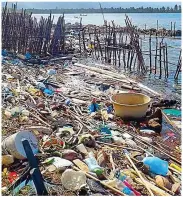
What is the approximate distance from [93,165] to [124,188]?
0.79 m

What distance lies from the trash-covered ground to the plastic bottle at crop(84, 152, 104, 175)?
17 mm

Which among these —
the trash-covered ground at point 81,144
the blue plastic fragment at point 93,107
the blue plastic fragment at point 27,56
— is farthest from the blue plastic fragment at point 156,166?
the blue plastic fragment at point 27,56

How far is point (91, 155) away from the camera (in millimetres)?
6062

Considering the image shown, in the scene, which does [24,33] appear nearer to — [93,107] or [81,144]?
[93,107]

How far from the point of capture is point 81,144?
6430 millimetres

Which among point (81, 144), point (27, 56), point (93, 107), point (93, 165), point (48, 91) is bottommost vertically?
point (93, 165)

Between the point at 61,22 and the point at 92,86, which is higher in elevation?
the point at 61,22

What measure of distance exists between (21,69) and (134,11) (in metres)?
130

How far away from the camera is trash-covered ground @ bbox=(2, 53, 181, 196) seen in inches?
193

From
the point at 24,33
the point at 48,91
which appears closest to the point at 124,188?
the point at 48,91

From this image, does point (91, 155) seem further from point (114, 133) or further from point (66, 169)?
point (114, 133)

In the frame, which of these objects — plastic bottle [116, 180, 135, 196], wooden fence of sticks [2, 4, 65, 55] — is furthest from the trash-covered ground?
wooden fence of sticks [2, 4, 65, 55]

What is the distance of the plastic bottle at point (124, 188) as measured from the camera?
16.1 ft

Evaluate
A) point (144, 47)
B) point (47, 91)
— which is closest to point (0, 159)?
point (47, 91)
